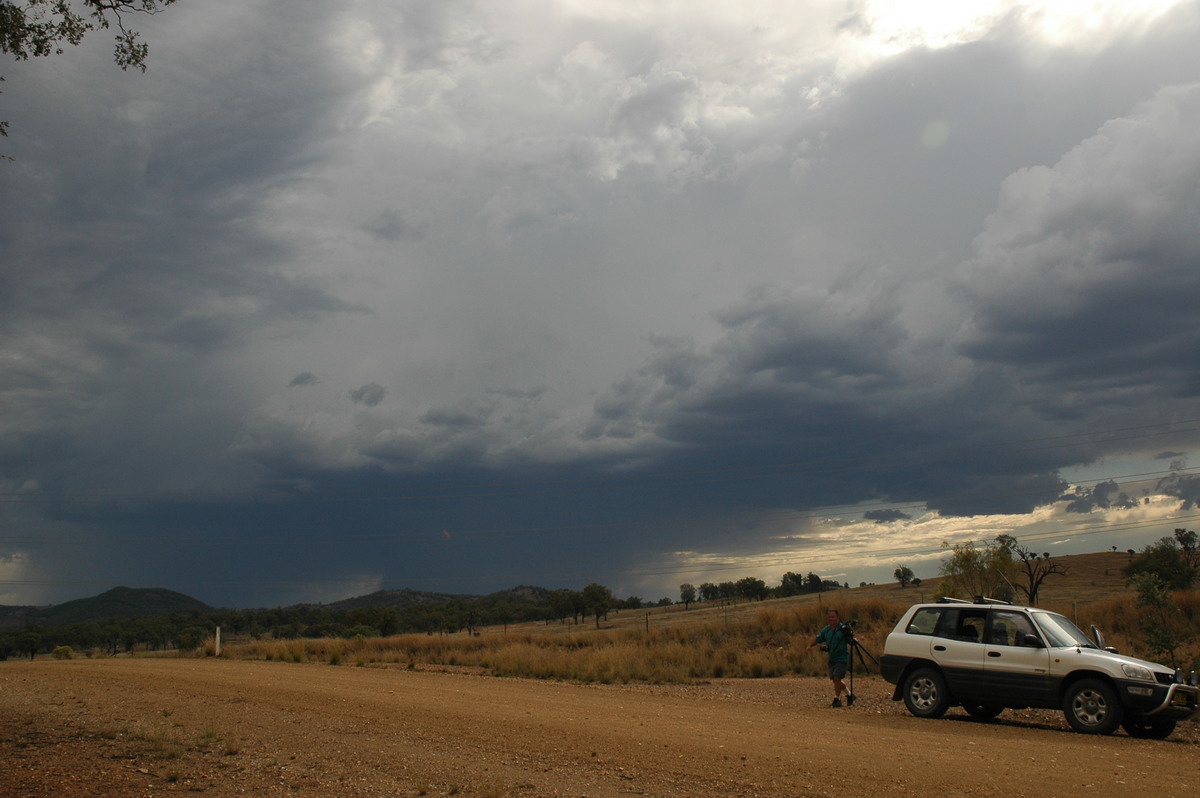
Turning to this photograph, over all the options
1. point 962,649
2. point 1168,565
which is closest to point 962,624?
point 962,649

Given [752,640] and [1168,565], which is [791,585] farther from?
[752,640]

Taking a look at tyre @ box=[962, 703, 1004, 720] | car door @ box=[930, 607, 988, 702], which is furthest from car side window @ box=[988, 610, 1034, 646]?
tyre @ box=[962, 703, 1004, 720]

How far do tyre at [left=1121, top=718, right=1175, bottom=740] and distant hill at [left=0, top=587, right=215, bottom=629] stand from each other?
441ft

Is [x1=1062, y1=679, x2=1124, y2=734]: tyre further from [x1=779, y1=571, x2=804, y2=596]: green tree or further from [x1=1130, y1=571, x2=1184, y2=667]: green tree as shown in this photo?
[x1=779, y1=571, x2=804, y2=596]: green tree

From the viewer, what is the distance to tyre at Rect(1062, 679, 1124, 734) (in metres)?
14.0

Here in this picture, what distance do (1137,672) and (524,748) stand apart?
400 inches

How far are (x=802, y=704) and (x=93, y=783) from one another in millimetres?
14364

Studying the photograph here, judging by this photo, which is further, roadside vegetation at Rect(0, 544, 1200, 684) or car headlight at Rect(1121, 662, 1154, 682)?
roadside vegetation at Rect(0, 544, 1200, 684)

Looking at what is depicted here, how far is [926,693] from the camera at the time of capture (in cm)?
1600

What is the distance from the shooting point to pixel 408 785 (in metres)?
9.24

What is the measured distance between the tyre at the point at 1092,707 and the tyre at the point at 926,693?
2035mm

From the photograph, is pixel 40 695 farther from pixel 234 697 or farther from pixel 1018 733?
pixel 1018 733

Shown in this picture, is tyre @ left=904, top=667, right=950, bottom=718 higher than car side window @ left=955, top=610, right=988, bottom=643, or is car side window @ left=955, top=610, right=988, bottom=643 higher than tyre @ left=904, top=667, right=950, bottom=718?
car side window @ left=955, top=610, right=988, bottom=643

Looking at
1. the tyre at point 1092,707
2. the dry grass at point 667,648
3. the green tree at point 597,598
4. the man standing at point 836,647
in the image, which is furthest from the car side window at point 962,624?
the green tree at point 597,598
